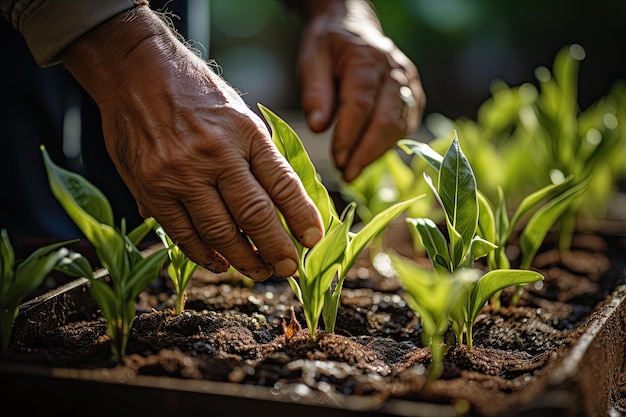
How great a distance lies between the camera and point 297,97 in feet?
21.3

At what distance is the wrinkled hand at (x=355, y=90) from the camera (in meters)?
1.46

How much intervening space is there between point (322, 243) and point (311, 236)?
0.02m

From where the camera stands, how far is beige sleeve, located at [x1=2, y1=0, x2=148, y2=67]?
2.90 ft

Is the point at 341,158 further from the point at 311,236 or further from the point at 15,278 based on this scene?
the point at 15,278

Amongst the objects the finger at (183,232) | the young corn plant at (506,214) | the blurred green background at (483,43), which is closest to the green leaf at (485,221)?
the young corn plant at (506,214)

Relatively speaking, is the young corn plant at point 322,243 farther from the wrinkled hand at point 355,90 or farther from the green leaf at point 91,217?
the wrinkled hand at point 355,90

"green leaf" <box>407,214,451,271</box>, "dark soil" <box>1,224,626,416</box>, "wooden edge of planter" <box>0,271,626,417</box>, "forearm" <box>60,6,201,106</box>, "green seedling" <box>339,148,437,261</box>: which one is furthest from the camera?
"green seedling" <box>339,148,437,261</box>

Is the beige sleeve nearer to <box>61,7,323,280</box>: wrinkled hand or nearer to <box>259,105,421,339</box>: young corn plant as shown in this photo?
<box>61,7,323,280</box>: wrinkled hand

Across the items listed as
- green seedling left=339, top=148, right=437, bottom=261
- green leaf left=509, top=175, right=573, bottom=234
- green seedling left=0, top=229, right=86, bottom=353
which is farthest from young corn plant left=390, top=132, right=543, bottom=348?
green seedling left=339, top=148, right=437, bottom=261

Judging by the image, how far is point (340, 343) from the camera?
0.93 metres

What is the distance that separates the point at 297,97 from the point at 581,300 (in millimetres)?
5296

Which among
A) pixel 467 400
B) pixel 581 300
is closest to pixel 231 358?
pixel 467 400

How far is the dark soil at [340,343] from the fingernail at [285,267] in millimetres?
108

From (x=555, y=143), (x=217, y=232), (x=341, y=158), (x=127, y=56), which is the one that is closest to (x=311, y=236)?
(x=217, y=232)
